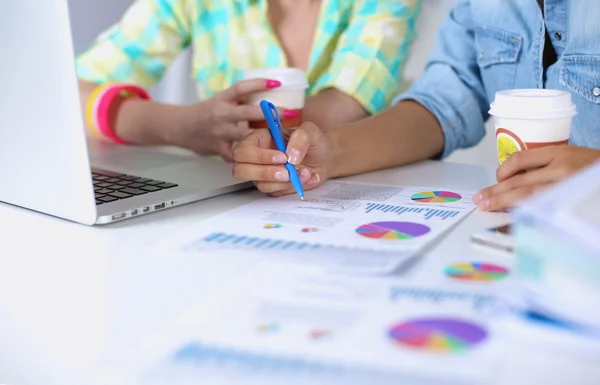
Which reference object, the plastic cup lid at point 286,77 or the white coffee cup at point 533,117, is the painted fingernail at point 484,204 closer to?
the white coffee cup at point 533,117

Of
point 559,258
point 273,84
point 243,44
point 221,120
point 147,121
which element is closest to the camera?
point 559,258

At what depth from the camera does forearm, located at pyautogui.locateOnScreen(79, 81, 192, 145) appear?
1.26 metres

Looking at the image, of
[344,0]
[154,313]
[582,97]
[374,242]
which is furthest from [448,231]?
[344,0]

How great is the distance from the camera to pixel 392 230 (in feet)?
2.39

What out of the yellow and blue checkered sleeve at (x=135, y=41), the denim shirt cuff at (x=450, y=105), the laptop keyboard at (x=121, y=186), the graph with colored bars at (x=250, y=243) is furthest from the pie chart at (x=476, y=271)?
the yellow and blue checkered sleeve at (x=135, y=41)

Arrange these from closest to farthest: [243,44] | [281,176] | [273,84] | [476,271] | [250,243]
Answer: [476,271] < [250,243] < [281,176] < [273,84] < [243,44]

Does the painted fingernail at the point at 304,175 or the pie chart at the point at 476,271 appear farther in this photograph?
the painted fingernail at the point at 304,175

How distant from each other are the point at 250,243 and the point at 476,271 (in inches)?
9.0

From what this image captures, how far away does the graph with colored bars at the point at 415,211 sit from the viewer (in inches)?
31.0

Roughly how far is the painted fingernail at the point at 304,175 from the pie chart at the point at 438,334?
1.36ft

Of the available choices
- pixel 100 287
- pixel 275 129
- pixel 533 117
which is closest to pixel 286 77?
pixel 275 129

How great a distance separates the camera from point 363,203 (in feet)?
2.82

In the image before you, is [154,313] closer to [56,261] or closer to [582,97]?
[56,261]

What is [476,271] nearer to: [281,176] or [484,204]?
[484,204]
